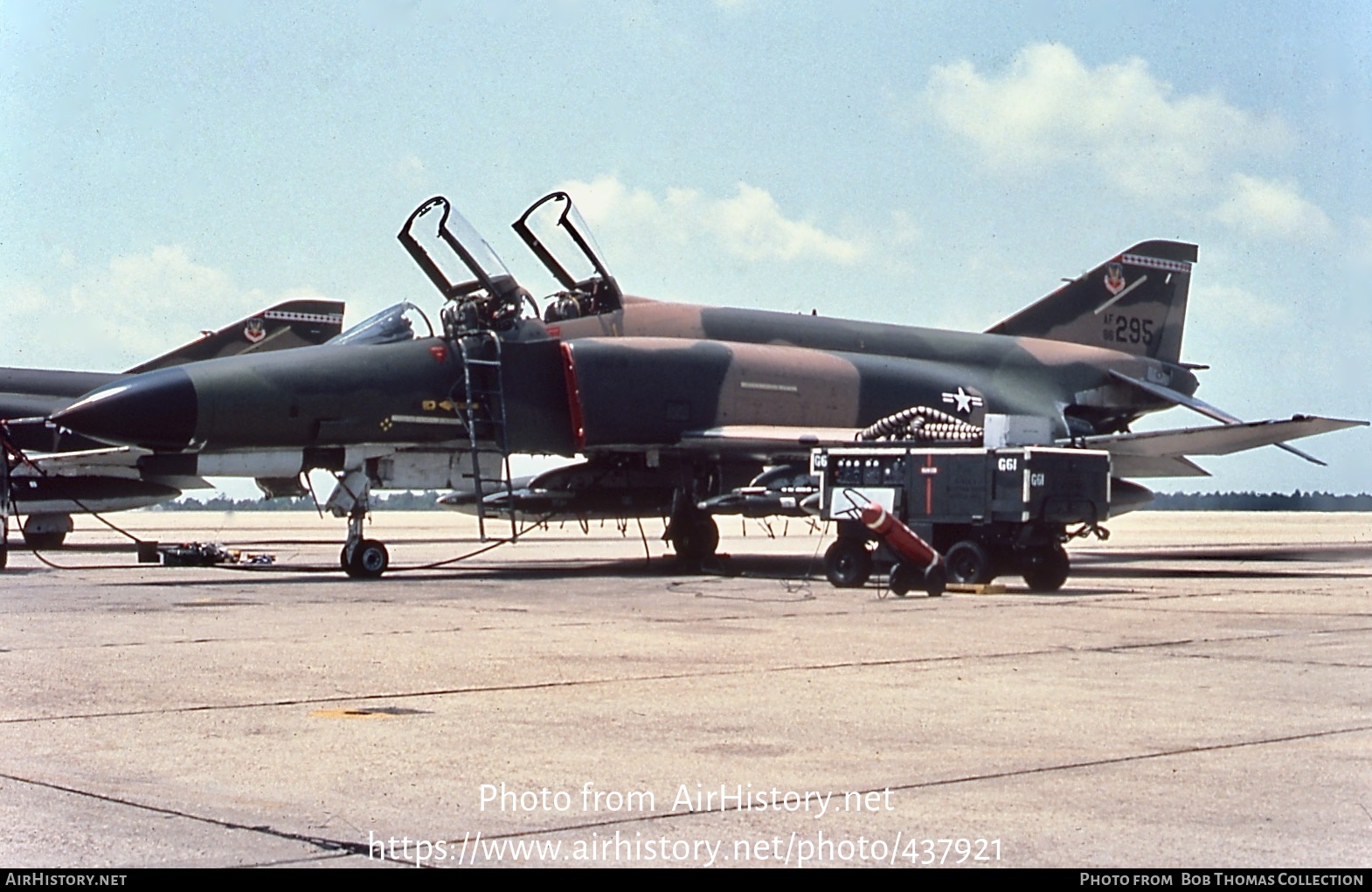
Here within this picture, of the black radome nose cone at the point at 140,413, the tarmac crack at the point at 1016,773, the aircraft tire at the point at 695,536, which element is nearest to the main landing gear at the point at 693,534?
the aircraft tire at the point at 695,536

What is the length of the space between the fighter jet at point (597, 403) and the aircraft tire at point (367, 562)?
22mm

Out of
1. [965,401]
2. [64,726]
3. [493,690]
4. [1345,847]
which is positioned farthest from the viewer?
[965,401]


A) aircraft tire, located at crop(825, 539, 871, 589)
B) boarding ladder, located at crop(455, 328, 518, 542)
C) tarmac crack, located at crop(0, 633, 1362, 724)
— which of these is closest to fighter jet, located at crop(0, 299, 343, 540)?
boarding ladder, located at crop(455, 328, 518, 542)

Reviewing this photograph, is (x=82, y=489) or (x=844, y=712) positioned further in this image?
(x=82, y=489)

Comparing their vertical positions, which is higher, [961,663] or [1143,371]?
[1143,371]

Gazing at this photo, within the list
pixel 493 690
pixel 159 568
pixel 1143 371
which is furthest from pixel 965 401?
pixel 493 690

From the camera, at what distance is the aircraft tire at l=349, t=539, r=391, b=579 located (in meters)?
16.6

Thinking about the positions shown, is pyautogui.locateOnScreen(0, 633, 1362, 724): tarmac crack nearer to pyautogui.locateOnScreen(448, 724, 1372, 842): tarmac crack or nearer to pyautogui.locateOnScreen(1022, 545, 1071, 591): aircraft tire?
pyautogui.locateOnScreen(448, 724, 1372, 842): tarmac crack

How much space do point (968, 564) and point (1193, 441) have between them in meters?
5.69

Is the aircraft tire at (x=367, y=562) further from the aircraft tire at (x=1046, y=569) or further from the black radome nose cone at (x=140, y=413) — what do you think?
the aircraft tire at (x=1046, y=569)

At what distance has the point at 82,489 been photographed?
24109 millimetres

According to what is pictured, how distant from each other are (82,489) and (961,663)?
1888cm

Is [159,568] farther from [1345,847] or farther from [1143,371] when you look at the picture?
[1345,847]

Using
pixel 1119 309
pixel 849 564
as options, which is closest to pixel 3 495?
pixel 849 564
